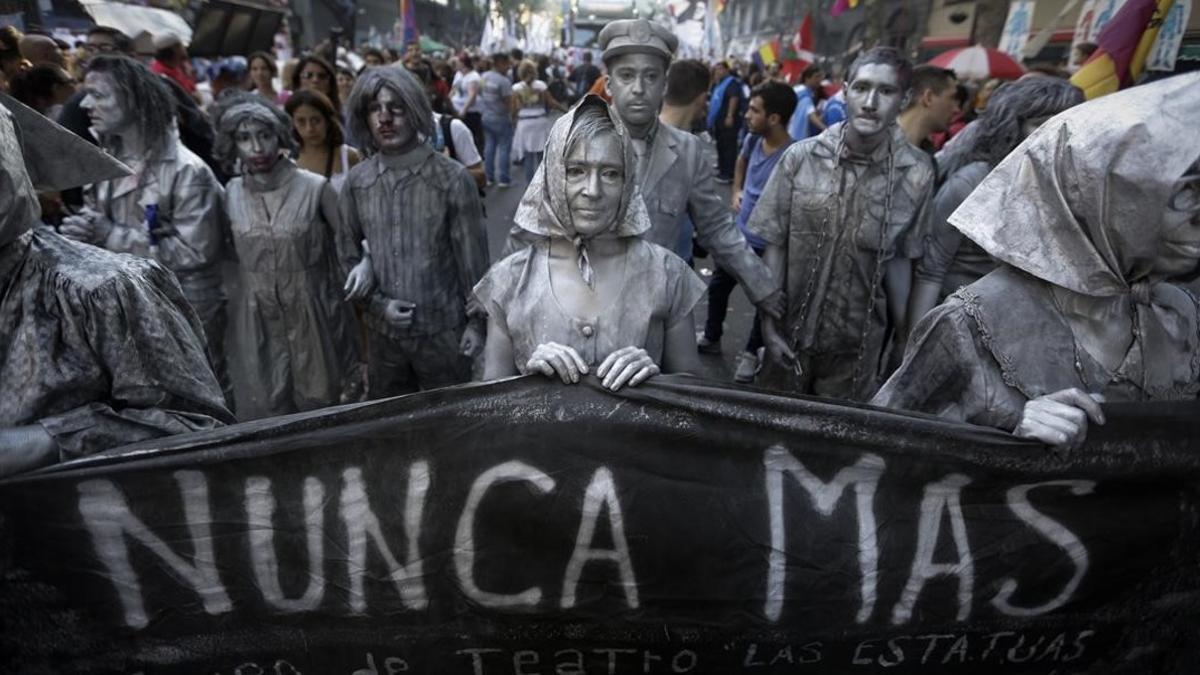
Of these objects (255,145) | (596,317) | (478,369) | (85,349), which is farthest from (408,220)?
(85,349)

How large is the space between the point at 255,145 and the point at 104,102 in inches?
26.3

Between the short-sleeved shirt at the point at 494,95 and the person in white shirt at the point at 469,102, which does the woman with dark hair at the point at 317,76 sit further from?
the short-sleeved shirt at the point at 494,95

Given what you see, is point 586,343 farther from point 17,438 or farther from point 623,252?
point 17,438

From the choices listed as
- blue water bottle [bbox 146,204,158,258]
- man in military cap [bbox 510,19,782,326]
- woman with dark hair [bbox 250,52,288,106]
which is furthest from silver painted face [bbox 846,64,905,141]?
woman with dark hair [bbox 250,52,288,106]

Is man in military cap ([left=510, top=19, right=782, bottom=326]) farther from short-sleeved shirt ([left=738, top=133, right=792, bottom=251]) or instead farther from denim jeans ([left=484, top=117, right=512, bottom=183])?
denim jeans ([left=484, top=117, right=512, bottom=183])

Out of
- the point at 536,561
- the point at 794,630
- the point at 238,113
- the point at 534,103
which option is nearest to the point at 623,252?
the point at 536,561

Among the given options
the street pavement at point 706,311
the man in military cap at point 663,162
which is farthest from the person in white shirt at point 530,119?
the man in military cap at point 663,162

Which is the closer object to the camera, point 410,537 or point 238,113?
point 410,537

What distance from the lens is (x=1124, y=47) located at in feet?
15.0

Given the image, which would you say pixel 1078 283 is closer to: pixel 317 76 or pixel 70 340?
pixel 70 340

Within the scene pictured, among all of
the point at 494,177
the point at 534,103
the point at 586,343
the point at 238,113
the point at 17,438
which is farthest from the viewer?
the point at 534,103

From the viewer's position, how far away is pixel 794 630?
182cm

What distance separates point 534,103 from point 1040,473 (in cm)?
1127

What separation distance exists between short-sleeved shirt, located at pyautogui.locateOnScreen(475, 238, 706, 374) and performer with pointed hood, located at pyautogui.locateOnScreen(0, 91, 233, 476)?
86cm
